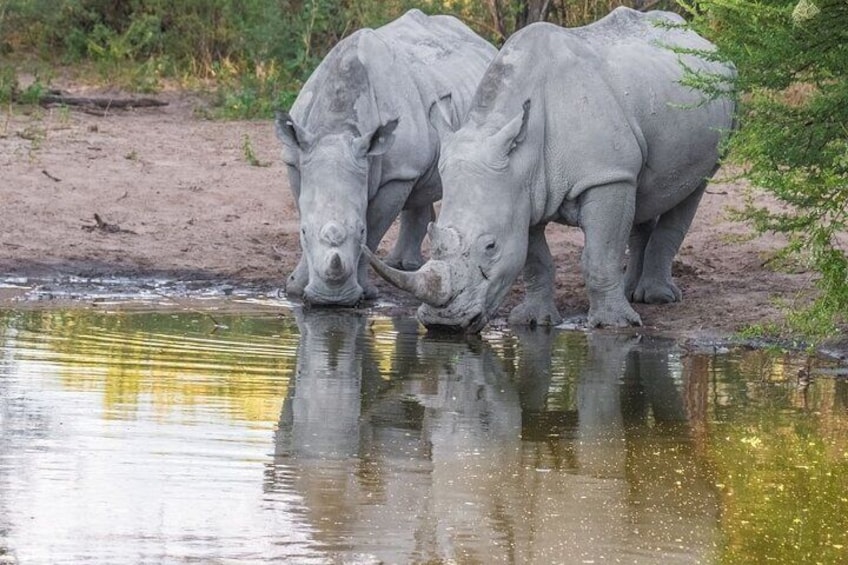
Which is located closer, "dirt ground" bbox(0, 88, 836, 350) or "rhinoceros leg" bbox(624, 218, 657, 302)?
"dirt ground" bbox(0, 88, 836, 350)

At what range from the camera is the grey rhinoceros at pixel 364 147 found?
36.9ft

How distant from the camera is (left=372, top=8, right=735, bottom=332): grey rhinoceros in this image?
10.1m

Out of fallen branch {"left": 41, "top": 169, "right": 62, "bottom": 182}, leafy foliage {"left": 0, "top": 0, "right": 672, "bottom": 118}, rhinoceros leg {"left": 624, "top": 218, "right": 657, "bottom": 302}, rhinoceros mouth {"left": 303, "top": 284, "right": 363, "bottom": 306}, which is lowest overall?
rhinoceros mouth {"left": 303, "top": 284, "right": 363, "bottom": 306}

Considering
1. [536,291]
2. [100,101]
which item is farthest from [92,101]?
[536,291]

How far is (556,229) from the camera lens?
14078mm

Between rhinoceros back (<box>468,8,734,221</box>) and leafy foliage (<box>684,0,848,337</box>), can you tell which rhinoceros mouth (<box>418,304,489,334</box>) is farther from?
leafy foliage (<box>684,0,848,337</box>)

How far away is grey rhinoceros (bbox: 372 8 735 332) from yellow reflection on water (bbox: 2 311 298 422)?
3.24 ft

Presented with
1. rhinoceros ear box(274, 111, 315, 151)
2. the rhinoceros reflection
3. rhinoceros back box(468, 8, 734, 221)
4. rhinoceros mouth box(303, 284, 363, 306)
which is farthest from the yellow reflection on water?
rhinoceros back box(468, 8, 734, 221)

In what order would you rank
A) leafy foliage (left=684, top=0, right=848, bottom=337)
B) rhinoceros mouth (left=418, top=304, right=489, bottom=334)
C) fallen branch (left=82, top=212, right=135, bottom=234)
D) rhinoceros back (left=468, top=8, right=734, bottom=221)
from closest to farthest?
leafy foliage (left=684, top=0, right=848, bottom=337)
rhinoceros mouth (left=418, top=304, right=489, bottom=334)
rhinoceros back (left=468, top=8, right=734, bottom=221)
fallen branch (left=82, top=212, right=135, bottom=234)

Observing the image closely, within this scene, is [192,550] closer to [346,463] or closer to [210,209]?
[346,463]

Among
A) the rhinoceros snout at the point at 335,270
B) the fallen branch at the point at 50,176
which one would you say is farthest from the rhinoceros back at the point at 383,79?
the fallen branch at the point at 50,176

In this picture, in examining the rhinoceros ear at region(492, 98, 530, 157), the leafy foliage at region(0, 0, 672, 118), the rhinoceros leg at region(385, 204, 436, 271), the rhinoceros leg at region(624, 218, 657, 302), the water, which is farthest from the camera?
the leafy foliage at region(0, 0, 672, 118)

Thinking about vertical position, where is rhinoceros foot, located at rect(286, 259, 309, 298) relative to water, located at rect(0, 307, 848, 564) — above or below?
above

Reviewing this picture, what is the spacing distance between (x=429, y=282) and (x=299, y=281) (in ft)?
5.79
